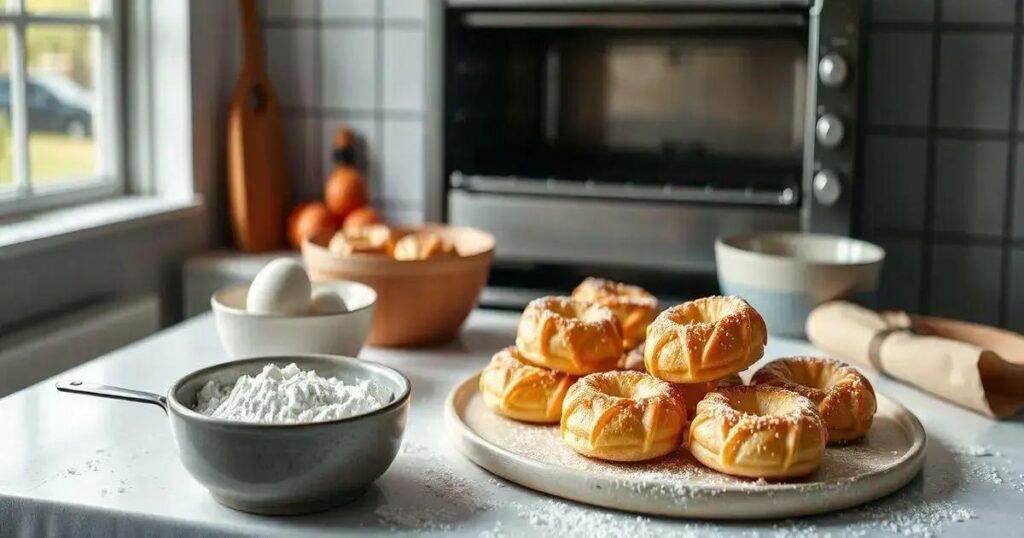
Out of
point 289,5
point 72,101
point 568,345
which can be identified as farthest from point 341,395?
point 289,5

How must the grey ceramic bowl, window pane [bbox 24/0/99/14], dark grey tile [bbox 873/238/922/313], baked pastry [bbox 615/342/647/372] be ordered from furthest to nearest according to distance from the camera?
dark grey tile [bbox 873/238/922/313] < window pane [bbox 24/0/99/14] < baked pastry [bbox 615/342/647/372] < the grey ceramic bowl

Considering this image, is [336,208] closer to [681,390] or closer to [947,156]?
[947,156]

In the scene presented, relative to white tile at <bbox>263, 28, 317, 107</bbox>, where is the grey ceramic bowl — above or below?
below

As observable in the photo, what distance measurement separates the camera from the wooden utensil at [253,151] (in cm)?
225

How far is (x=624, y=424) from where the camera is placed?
937 millimetres

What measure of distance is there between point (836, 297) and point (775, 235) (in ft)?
0.71

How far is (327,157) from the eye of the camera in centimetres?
239

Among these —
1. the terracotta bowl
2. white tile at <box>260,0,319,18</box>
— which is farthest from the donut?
white tile at <box>260,0,319,18</box>

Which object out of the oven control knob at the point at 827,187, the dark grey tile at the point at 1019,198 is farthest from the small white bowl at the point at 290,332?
the dark grey tile at the point at 1019,198

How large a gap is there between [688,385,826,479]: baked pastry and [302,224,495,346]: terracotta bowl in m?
0.50

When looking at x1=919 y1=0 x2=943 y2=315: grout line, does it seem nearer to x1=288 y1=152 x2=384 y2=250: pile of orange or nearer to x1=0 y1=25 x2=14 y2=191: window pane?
x1=288 y1=152 x2=384 y2=250: pile of orange

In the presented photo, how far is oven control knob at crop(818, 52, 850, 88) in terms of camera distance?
1803 millimetres

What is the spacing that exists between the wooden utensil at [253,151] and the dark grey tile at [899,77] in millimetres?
1149

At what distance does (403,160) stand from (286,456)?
5.01 ft
